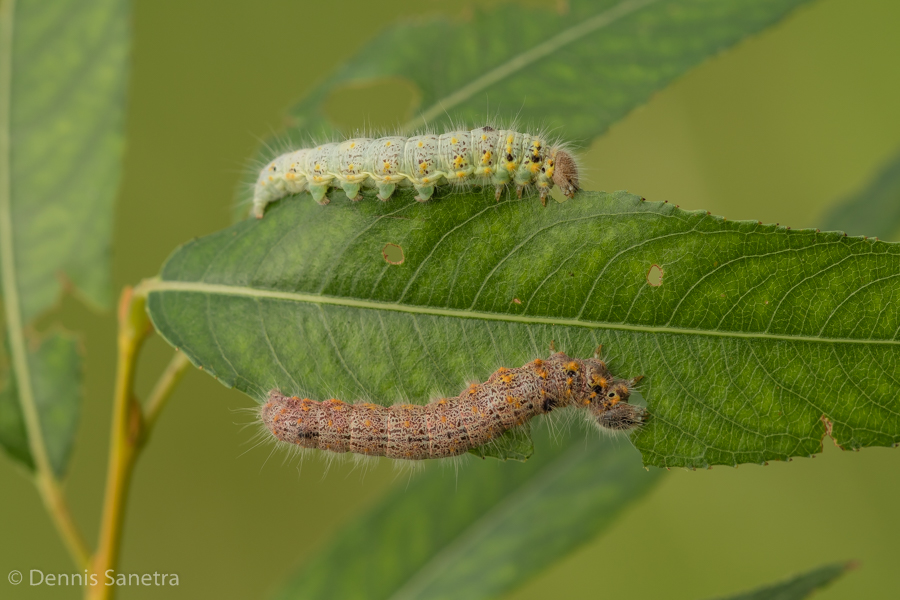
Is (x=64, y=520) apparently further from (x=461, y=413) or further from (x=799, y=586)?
(x=799, y=586)

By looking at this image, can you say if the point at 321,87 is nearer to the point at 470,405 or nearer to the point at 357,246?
the point at 357,246

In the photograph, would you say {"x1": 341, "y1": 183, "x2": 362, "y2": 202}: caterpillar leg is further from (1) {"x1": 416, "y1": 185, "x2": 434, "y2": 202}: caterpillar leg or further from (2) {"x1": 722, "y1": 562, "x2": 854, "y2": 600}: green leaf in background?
(2) {"x1": 722, "y1": 562, "x2": 854, "y2": 600}: green leaf in background

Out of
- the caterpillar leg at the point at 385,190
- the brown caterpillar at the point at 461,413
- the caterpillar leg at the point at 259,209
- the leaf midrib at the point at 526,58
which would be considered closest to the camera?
the brown caterpillar at the point at 461,413

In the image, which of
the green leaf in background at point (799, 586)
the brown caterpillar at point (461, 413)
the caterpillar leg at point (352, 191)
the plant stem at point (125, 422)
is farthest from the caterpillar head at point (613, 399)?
the plant stem at point (125, 422)

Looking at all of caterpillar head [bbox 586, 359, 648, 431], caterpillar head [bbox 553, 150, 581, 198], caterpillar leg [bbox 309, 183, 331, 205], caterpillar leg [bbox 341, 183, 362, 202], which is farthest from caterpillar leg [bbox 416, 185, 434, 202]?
caterpillar head [bbox 586, 359, 648, 431]

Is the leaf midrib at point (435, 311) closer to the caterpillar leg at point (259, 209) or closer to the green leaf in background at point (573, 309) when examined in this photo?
the green leaf in background at point (573, 309)

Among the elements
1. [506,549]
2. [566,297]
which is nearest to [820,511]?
[506,549]
